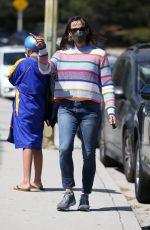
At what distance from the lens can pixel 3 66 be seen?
80.4 ft

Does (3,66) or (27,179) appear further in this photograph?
(3,66)

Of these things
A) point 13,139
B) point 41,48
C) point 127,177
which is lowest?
point 127,177

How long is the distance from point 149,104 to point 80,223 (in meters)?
1.99

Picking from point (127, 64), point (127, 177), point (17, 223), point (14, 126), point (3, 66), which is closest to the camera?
point (17, 223)

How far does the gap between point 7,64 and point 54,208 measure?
16.5m

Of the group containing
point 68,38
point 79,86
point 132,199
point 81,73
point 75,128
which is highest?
point 68,38

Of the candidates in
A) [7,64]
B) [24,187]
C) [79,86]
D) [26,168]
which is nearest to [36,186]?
[24,187]

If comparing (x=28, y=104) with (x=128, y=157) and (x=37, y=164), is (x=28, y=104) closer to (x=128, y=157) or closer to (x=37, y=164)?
(x=37, y=164)

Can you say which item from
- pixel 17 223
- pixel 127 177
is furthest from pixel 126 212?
pixel 127 177

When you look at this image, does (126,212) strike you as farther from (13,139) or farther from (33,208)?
(13,139)

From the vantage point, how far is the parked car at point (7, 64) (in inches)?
941

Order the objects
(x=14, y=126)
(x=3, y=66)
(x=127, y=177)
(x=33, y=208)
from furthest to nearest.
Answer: (x=3, y=66) → (x=127, y=177) → (x=14, y=126) → (x=33, y=208)

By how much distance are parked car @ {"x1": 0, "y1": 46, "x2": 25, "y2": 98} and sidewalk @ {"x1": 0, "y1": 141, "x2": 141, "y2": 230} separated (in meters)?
13.1

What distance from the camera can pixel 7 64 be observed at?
24531 mm
